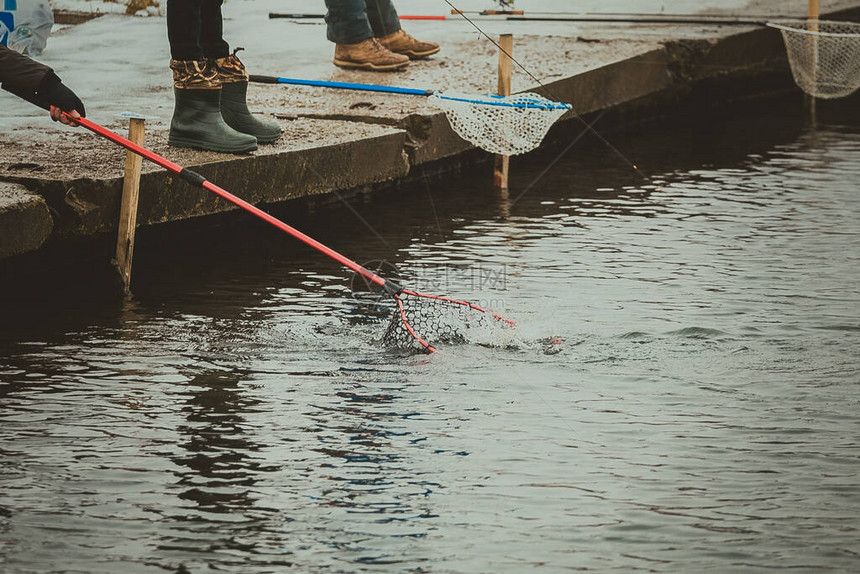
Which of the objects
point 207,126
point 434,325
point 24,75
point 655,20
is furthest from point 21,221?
point 655,20

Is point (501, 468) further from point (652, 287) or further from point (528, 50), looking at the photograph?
point (528, 50)

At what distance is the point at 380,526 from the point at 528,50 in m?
7.75

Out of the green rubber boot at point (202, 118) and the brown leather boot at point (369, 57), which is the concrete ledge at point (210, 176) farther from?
the brown leather boot at point (369, 57)

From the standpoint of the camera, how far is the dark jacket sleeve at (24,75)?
224 inches

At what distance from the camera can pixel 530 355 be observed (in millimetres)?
5500

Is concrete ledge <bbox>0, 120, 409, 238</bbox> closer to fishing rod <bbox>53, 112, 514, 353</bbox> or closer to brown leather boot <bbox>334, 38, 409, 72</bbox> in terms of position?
fishing rod <bbox>53, 112, 514, 353</bbox>

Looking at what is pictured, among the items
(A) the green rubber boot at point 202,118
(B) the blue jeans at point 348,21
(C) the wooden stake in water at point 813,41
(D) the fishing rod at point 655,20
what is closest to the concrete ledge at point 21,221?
(A) the green rubber boot at point 202,118

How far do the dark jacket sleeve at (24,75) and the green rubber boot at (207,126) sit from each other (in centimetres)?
138

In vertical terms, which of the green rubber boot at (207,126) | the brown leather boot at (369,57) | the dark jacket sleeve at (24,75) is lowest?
the green rubber boot at (207,126)

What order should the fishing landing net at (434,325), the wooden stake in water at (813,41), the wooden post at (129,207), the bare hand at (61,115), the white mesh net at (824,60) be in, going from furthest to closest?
1. the wooden stake in water at (813,41)
2. the white mesh net at (824,60)
3. the wooden post at (129,207)
4. the bare hand at (61,115)
5. the fishing landing net at (434,325)

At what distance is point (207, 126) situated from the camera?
23.3ft

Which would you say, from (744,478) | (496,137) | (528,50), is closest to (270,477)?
(744,478)

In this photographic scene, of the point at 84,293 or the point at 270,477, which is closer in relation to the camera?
the point at 270,477

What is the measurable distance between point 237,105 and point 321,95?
1.87 m
